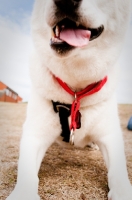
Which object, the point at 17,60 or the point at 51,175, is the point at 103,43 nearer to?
the point at 17,60

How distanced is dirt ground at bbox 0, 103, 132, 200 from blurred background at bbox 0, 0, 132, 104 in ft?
0.90

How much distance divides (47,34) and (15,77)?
309mm

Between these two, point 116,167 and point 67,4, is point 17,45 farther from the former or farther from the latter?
point 116,167

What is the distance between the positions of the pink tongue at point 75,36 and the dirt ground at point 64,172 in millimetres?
525

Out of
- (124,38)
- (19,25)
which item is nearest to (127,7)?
(124,38)

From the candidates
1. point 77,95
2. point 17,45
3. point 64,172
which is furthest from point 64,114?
point 17,45

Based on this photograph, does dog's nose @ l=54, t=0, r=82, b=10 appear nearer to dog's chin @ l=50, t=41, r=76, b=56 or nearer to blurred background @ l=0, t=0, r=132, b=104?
dog's chin @ l=50, t=41, r=76, b=56

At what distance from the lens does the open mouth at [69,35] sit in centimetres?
99

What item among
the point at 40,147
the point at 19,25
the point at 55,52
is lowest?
the point at 40,147

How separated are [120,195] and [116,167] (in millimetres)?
122

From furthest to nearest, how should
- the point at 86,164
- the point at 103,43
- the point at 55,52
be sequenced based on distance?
the point at 86,164, the point at 103,43, the point at 55,52

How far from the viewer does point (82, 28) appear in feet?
3.38

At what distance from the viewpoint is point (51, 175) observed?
1.24 metres

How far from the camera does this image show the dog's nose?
2.99 ft
